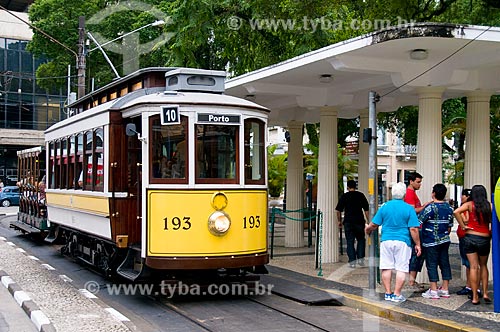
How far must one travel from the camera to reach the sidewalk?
8.48 metres

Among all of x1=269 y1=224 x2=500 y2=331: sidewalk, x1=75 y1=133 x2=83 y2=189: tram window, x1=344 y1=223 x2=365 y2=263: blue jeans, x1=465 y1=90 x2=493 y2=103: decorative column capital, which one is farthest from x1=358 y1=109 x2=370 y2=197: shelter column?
x1=75 y1=133 x2=83 y2=189: tram window

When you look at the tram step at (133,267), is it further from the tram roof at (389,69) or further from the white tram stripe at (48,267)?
the tram roof at (389,69)

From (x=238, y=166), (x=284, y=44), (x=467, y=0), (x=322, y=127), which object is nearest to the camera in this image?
(x=238, y=166)

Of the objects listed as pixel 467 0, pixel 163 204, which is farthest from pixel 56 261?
pixel 467 0

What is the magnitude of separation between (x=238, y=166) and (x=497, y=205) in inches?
148

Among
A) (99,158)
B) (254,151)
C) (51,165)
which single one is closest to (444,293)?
(254,151)

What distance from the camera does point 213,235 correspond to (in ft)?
31.7

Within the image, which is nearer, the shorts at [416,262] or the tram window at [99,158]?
the shorts at [416,262]

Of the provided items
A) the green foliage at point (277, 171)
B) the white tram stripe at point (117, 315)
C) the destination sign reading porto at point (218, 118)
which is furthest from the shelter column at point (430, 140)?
the green foliage at point (277, 171)

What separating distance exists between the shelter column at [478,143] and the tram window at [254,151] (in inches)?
159

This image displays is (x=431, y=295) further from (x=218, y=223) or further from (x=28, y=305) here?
(x=28, y=305)

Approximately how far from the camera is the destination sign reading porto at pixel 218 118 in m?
9.84

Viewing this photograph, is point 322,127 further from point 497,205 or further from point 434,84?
point 497,205

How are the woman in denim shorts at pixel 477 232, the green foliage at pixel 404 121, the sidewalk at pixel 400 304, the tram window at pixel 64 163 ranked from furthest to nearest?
1. the green foliage at pixel 404 121
2. the tram window at pixel 64 163
3. the woman in denim shorts at pixel 477 232
4. the sidewalk at pixel 400 304
